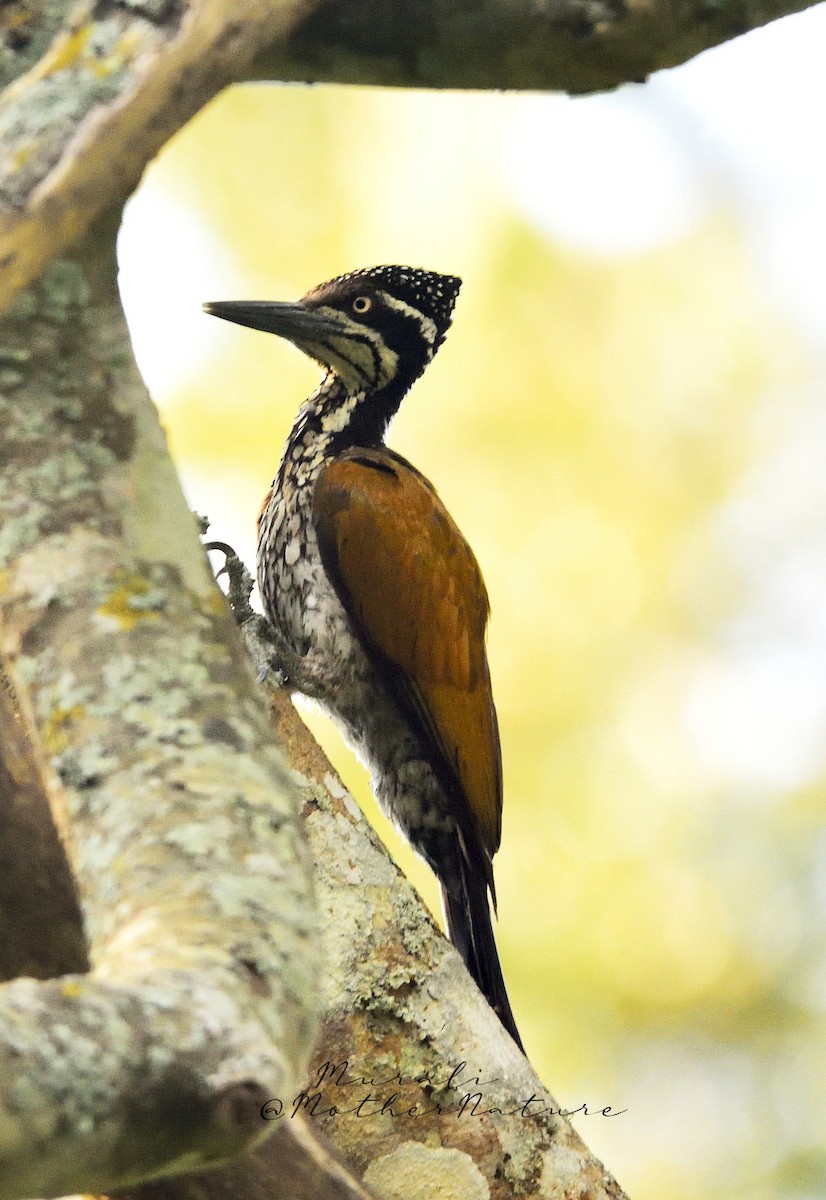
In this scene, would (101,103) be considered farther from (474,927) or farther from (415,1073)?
(474,927)

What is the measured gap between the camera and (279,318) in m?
4.48

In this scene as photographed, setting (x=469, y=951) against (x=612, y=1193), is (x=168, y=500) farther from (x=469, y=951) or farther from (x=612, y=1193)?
(x=469, y=951)

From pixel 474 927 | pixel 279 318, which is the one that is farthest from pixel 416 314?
pixel 474 927

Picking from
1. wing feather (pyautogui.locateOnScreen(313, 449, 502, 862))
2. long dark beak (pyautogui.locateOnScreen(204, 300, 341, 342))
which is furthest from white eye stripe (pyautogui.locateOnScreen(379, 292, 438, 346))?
wing feather (pyautogui.locateOnScreen(313, 449, 502, 862))

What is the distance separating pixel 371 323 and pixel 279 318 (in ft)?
1.04

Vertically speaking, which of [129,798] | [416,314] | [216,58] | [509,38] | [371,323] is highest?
[416,314]

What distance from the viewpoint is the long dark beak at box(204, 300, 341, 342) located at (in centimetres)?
441

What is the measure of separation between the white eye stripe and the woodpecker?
0.29 m

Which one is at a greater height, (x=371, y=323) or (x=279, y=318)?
(x=371, y=323)

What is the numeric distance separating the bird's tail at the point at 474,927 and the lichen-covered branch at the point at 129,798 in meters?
2.13

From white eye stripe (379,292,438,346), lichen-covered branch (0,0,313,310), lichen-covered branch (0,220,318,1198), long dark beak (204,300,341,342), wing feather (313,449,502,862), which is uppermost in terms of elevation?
white eye stripe (379,292,438,346)

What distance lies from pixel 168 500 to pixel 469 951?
91.9 inches

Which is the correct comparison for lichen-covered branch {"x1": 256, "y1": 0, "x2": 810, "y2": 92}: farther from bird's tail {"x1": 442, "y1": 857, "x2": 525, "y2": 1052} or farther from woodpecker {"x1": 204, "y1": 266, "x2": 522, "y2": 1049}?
bird's tail {"x1": 442, "y1": 857, "x2": 525, "y2": 1052}

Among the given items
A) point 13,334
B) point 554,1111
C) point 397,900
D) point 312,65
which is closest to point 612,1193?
point 554,1111
